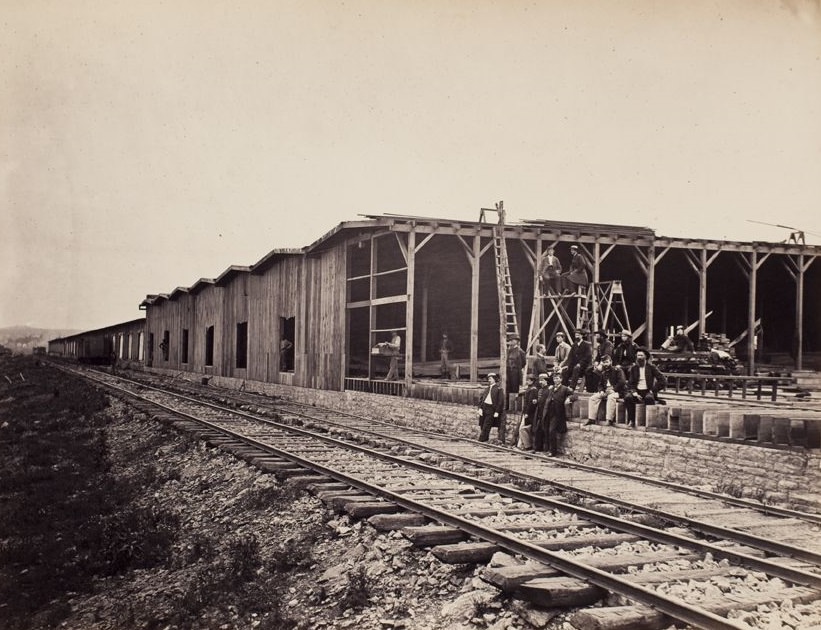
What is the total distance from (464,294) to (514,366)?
34.9ft

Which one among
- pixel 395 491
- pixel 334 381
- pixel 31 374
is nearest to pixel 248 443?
pixel 395 491

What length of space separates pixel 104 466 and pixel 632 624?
1061 centimetres

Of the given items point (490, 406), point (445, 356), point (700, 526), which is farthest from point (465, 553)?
point (445, 356)

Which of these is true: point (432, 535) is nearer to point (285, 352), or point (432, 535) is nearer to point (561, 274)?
point (561, 274)

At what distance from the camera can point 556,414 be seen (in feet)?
40.7

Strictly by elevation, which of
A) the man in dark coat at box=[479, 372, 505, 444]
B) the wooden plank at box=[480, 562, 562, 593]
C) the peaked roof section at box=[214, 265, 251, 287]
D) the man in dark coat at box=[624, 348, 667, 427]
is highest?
the peaked roof section at box=[214, 265, 251, 287]

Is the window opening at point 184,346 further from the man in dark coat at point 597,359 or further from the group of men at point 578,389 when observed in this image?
the man in dark coat at point 597,359

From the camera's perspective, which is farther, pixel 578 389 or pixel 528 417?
pixel 578 389

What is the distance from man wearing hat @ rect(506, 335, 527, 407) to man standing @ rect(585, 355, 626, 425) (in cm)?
326

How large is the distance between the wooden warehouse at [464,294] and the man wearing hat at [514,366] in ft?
6.59

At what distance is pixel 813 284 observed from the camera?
2641 cm

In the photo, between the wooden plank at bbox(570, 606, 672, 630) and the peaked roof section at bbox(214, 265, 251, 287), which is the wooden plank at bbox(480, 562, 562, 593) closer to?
the wooden plank at bbox(570, 606, 672, 630)

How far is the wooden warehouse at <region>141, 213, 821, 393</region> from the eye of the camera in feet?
69.3

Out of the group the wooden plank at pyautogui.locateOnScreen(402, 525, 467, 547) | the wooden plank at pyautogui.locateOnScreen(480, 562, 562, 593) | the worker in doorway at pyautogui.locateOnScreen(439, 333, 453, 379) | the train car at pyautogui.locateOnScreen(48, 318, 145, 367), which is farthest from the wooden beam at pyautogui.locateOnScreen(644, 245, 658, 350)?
the train car at pyautogui.locateOnScreen(48, 318, 145, 367)
